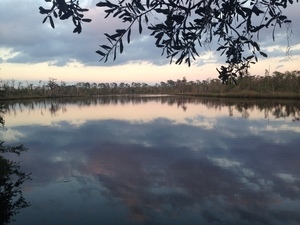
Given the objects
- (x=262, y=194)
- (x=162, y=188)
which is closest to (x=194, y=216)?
(x=162, y=188)

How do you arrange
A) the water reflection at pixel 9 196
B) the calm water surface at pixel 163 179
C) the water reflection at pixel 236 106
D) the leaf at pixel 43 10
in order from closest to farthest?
the leaf at pixel 43 10
the calm water surface at pixel 163 179
the water reflection at pixel 9 196
the water reflection at pixel 236 106

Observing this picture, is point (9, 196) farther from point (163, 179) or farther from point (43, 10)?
point (43, 10)

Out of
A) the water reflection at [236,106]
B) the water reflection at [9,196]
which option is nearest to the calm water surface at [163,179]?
the water reflection at [9,196]

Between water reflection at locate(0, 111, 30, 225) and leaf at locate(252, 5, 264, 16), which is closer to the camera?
leaf at locate(252, 5, 264, 16)

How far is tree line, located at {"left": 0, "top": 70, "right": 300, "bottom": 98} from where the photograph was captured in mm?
63906

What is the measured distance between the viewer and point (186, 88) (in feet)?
393

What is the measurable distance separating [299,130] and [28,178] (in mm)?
17278

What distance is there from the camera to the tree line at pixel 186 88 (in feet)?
210

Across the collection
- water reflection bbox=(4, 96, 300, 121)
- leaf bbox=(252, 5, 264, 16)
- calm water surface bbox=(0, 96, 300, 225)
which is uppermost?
leaf bbox=(252, 5, 264, 16)

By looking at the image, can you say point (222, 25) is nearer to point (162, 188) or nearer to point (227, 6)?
point (227, 6)

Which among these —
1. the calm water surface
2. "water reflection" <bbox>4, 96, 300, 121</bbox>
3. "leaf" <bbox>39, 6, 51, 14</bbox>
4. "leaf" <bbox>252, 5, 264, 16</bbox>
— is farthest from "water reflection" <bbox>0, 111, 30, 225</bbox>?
"water reflection" <bbox>4, 96, 300, 121</bbox>

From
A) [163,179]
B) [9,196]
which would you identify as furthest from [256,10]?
[9,196]

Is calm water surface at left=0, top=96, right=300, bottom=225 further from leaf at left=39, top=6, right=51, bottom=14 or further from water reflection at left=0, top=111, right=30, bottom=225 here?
leaf at left=39, top=6, right=51, bottom=14

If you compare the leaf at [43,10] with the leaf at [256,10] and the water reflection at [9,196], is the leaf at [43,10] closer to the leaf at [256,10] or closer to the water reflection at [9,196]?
the leaf at [256,10]
